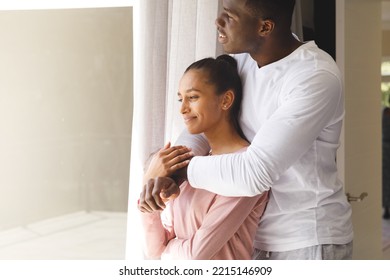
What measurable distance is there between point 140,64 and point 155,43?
9 cm

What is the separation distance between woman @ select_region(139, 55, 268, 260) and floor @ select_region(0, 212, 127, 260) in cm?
24

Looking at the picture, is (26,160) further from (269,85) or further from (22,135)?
(269,85)

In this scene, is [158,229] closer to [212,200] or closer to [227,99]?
[212,200]

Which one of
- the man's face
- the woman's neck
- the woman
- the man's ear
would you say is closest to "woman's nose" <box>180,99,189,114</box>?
the woman

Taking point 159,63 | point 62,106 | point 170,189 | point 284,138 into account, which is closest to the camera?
point 284,138

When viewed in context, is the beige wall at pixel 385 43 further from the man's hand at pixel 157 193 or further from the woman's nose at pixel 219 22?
the man's hand at pixel 157 193

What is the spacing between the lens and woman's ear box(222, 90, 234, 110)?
1818 millimetres

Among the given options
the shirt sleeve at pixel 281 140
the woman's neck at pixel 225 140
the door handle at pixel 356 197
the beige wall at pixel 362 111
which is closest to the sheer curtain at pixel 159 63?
the woman's neck at pixel 225 140

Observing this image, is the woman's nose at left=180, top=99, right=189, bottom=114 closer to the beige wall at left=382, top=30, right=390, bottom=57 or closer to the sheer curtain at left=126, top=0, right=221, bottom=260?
the sheer curtain at left=126, top=0, right=221, bottom=260

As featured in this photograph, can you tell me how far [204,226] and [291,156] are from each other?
34 cm

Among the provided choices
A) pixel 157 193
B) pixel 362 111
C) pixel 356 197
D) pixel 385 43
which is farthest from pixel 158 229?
pixel 385 43

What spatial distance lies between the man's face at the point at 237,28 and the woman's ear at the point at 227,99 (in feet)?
0.42

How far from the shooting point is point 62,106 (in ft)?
6.73

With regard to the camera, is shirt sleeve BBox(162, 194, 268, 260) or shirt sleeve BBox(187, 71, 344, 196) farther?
shirt sleeve BBox(162, 194, 268, 260)
